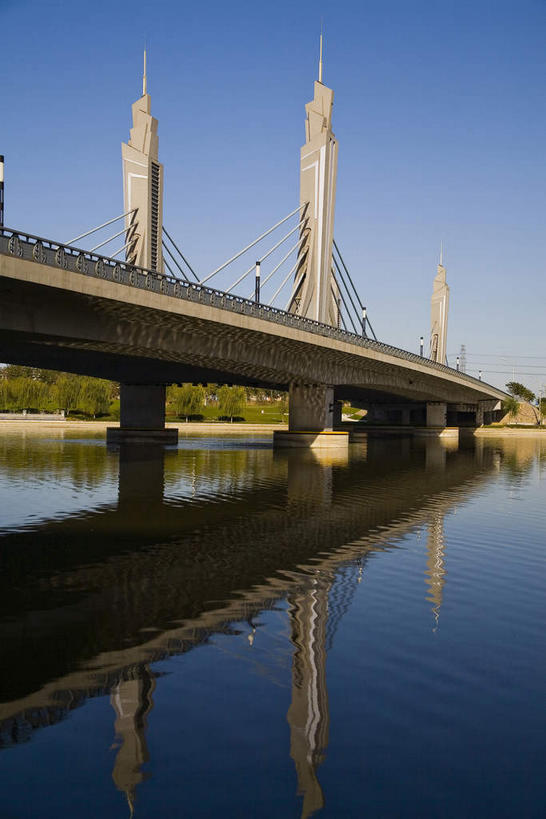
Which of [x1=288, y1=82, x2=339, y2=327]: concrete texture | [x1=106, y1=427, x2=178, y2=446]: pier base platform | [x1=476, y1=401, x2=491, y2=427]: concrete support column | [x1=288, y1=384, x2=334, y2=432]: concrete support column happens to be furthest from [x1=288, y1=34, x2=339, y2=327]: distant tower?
[x1=476, y1=401, x2=491, y2=427]: concrete support column

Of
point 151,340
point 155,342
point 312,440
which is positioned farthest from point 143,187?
point 312,440

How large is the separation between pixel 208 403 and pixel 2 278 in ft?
536

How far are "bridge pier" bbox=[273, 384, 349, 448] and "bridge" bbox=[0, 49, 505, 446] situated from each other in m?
0.12

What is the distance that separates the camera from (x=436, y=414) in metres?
114

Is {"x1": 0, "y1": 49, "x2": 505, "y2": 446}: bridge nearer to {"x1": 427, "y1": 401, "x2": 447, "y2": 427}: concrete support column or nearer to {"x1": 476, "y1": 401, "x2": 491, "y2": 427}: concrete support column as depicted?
{"x1": 427, "y1": 401, "x2": 447, "y2": 427}: concrete support column

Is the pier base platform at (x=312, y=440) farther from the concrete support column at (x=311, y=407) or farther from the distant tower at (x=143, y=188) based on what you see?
the distant tower at (x=143, y=188)

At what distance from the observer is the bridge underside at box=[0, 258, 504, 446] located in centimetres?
3181

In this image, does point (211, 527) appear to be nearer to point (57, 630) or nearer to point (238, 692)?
point (57, 630)

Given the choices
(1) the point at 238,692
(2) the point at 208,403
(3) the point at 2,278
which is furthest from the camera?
(2) the point at 208,403

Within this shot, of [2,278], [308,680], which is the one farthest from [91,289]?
[308,680]

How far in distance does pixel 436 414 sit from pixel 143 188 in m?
74.4

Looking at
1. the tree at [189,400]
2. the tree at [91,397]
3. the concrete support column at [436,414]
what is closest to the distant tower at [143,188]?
the tree at [189,400]

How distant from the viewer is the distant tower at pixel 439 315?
411 ft

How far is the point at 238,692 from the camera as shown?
314 inches
